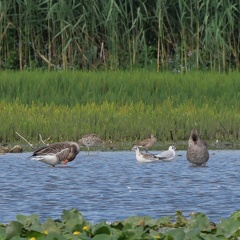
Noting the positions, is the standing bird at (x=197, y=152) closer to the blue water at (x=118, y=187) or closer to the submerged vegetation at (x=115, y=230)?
the blue water at (x=118, y=187)

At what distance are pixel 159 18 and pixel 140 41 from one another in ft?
2.37

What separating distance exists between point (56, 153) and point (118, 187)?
272 cm

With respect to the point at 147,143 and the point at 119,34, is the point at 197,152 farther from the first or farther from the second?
the point at 119,34

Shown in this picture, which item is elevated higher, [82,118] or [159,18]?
[159,18]

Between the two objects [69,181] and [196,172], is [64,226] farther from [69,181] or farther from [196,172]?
[196,172]

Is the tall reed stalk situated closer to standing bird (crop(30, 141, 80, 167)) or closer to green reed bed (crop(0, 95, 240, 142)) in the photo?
green reed bed (crop(0, 95, 240, 142))

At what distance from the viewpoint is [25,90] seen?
1903cm

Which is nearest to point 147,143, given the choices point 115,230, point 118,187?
point 118,187

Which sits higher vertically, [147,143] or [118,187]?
[118,187]

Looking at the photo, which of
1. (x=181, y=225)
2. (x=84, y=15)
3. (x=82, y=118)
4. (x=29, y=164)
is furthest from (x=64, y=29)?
(x=181, y=225)

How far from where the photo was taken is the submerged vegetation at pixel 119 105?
55.6ft

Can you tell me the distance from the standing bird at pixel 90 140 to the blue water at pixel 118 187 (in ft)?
0.59

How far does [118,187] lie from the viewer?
11.7 metres

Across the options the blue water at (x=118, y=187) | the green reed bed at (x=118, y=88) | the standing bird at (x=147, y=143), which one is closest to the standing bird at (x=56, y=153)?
the blue water at (x=118, y=187)
